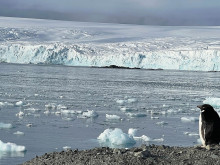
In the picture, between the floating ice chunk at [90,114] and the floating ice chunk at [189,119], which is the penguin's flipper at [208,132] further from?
the floating ice chunk at [90,114]

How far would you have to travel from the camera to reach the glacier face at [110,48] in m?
51.1

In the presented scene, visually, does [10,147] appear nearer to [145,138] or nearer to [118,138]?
[118,138]

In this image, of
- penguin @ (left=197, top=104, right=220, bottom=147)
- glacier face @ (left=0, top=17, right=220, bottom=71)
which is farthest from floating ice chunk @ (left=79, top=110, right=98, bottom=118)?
glacier face @ (left=0, top=17, right=220, bottom=71)

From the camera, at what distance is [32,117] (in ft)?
39.1

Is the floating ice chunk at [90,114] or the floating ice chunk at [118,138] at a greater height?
the floating ice chunk at [90,114]

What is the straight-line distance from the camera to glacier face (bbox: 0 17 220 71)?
5112cm

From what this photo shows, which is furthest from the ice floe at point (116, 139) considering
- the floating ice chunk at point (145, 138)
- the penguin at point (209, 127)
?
the penguin at point (209, 127)

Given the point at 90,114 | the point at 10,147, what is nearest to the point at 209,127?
the point at 10,147

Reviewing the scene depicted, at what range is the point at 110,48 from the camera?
66000 millimetres

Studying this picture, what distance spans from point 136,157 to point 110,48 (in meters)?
61.1

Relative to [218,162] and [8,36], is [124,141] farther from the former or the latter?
[8,36]

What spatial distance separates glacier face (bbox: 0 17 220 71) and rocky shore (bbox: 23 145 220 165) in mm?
44443

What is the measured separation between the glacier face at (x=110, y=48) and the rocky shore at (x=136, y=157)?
4444cm

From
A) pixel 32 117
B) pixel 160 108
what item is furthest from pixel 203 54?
pixel 32 117
